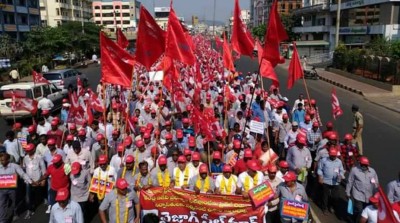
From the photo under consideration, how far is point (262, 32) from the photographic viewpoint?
257ft

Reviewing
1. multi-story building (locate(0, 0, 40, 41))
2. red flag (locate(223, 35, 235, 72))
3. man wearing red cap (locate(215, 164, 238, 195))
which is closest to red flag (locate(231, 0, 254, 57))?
red flag (locate(223, 35, 235, 72))

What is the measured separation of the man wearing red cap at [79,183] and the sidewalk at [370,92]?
15.5 m

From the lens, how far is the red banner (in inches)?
236

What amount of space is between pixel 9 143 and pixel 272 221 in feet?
18.0

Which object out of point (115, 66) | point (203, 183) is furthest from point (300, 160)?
point (115, 66)

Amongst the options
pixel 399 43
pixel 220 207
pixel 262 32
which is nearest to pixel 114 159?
pixel 220 207

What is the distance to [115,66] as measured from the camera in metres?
8.72

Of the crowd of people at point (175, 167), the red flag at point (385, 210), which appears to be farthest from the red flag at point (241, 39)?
the red flag at point (385, 210)

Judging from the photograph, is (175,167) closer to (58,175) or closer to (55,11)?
(58,175)

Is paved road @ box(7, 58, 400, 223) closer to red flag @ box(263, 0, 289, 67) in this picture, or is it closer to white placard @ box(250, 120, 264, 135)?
white placard @ box(250, 120, 264, 135)

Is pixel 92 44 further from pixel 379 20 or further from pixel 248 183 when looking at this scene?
pixel 248 183

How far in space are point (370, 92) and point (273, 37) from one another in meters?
17.8

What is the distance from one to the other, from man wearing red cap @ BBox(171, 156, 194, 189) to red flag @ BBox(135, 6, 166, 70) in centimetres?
286

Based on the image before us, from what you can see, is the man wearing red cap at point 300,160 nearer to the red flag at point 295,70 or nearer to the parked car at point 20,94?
the red flag at point 295,70
